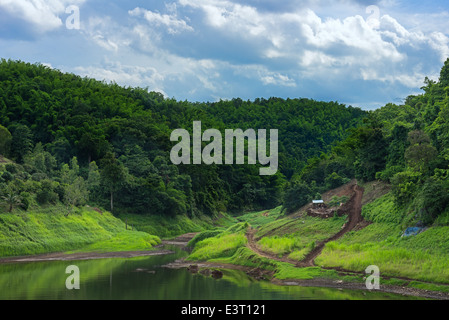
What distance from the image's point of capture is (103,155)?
3873 inches

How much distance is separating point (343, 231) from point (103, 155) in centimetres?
5893

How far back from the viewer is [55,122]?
103 m

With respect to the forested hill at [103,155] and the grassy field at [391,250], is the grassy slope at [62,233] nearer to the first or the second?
the forested hill at [103,155]

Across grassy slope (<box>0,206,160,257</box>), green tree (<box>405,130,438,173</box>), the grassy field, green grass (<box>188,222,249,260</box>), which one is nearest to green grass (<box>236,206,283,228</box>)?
green grass (<box>188,222,249,260</box>)

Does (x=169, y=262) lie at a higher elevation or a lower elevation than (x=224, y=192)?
lower

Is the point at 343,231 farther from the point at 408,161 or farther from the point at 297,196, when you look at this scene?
the point at 297,196

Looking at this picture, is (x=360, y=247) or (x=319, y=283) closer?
(x=319, y=283)

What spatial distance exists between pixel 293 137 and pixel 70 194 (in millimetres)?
99812

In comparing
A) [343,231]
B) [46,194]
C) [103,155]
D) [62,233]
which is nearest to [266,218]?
[343,231]

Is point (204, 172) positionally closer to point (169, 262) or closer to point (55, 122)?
point (55, 122)

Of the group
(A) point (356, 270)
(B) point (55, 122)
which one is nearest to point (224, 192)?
(B) point (55, 122)

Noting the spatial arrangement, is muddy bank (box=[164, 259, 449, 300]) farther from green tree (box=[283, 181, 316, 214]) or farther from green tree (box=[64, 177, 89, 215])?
green tree (box=[64, 177, 89, 215])

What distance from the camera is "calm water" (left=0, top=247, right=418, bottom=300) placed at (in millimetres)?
35969
